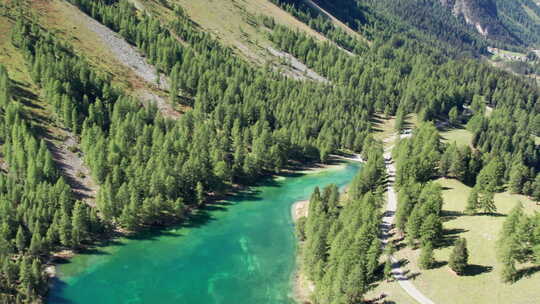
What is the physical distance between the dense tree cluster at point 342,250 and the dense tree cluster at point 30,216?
157 feet

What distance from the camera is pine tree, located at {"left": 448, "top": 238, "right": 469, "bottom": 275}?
66500mm

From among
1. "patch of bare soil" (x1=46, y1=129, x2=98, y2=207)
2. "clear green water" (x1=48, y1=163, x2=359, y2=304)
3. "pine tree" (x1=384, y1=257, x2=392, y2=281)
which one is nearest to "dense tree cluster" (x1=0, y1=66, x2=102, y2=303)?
"clear green water" (x1=48, y1=163, x2=359, y2=304)

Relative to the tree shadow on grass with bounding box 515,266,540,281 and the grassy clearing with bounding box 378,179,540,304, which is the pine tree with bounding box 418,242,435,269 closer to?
the grassy clearing with bounding box 378,179,540,304

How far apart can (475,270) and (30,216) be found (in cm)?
8426

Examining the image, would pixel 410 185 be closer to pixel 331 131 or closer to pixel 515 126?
pixel 331 131

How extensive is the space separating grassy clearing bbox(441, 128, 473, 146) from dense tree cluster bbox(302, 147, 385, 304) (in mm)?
92158

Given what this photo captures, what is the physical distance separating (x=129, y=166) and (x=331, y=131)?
265 feet

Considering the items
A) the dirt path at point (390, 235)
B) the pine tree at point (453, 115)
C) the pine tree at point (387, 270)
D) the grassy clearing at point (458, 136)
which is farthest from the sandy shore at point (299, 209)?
the pine tree at point (453, 115)

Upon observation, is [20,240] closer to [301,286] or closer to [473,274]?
[301,286]

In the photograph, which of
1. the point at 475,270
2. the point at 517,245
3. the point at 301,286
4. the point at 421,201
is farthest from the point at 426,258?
the point at 301,286

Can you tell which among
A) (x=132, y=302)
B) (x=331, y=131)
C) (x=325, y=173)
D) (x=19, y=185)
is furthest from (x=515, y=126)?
(x=19, y=185)

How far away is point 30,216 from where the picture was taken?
79.8m

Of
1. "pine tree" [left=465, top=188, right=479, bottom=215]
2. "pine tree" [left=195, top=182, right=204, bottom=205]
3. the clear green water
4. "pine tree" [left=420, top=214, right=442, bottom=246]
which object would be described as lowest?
the clear green water

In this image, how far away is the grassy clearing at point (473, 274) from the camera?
6250 centimetres
